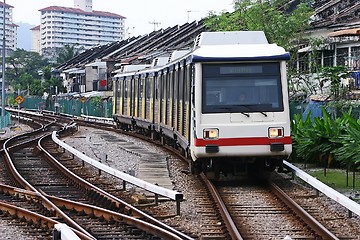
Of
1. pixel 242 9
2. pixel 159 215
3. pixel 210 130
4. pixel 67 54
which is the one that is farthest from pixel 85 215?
pixel 67 54

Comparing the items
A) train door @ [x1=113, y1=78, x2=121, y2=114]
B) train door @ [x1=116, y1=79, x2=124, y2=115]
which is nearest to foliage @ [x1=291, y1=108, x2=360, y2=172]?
train door @ [x1=116, y1=79, x2=124, y2=115]

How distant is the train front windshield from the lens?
1526 cm

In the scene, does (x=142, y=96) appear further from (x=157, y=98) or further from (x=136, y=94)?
(x=157, y=98)

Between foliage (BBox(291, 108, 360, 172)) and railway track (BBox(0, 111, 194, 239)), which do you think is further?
foliage (BBox(291, 108, 360, 172))

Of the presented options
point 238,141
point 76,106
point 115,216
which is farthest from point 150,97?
point 76,106

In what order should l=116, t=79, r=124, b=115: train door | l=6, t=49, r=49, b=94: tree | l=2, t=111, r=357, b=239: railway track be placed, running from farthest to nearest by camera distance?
1. l=6, t=49, r=49, b=94: tree
2. l=116, t=79, r=124, b=115: train door
3. l=2, t=111, r=357, b=239: railway track

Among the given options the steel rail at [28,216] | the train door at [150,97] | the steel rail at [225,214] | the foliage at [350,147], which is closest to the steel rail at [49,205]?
the steel rail at [28,216]

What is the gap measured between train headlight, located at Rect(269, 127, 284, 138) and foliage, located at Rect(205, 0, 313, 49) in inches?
769

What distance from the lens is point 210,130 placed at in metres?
15.0

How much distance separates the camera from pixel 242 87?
1533cm

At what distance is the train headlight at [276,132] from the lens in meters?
15.1

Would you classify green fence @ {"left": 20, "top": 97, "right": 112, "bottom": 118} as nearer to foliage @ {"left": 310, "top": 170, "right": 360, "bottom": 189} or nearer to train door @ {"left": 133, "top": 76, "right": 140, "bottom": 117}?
train door @ {"left": 133, "top": 76, "right": 140, "bottom": 117}

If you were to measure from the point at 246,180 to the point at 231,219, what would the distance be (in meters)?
5.72

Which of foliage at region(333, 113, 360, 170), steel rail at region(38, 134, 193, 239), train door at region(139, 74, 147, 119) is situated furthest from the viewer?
train door at region(139, 74, 147, 119)
